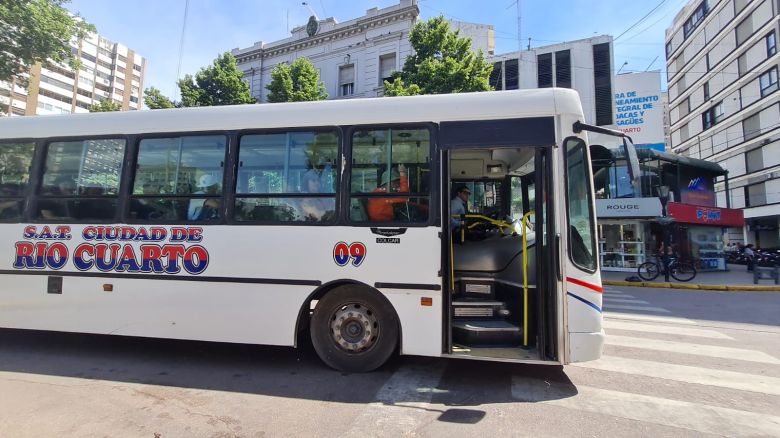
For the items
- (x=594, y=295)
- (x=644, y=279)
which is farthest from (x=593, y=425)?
(x=644, y=279)

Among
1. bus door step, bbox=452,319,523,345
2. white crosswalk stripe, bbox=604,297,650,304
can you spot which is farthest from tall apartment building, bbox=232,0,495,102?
bus door step, bbox=452,319,523,345

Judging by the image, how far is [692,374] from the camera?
492 cm

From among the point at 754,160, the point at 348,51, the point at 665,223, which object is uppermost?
the point at 348,51

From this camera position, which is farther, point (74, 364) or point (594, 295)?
point (74, 364)

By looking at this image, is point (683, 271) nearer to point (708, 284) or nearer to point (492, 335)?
point (708, 284)

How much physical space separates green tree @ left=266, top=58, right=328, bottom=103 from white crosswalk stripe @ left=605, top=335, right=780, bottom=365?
17.2 metres

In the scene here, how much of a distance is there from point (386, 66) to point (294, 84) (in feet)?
24.9

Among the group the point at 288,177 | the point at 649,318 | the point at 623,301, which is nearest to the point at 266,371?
the point at 288,177

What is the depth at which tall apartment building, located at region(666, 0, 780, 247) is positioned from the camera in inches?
1415

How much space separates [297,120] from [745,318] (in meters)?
10.3

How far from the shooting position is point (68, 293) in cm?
520

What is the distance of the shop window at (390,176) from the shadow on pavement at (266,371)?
180 cm

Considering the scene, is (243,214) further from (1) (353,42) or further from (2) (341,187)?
(1) (353,42)

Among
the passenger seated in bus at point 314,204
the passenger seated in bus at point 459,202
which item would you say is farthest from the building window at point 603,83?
the passenger seated in bus at point 314,204
